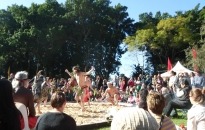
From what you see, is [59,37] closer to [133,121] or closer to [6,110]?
[6,110]

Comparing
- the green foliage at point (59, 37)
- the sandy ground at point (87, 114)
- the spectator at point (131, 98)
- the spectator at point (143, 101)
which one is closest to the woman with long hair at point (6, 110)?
the spectator at point (143, 101)

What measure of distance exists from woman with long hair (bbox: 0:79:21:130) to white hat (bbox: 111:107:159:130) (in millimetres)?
1721

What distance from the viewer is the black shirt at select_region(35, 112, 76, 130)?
370 cm

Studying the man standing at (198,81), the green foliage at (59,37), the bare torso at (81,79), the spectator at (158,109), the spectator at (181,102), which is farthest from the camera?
the green foliage at (59,37)

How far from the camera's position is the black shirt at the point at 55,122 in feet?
12.1

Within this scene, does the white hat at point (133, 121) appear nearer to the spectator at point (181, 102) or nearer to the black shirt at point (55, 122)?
the black shirt at point (55, 122)

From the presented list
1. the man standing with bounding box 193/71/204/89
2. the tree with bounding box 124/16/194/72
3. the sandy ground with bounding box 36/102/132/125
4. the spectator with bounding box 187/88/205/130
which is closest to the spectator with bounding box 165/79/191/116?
the sandy ground with bounding box 36/102/132/125

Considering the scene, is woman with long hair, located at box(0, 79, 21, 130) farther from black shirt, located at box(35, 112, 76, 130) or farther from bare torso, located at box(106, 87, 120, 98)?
bare torso, located at box(106, 87, 120, 98)

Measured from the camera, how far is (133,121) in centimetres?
191

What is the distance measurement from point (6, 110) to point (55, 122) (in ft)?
2.22

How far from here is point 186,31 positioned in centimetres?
3994

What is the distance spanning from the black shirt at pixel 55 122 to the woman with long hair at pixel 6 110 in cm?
44

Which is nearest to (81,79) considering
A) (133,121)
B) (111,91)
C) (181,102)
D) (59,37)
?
(111,91)

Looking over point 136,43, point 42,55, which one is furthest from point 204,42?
point 42,55
